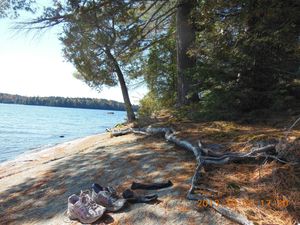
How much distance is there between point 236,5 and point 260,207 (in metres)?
5.14

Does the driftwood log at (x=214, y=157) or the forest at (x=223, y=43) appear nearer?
the driftwood log at (x=214, y=157)

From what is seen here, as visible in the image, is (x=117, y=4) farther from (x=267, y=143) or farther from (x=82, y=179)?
(x=267, y=143)

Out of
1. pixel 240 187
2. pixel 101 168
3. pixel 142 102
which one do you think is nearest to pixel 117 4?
pixel 101 168

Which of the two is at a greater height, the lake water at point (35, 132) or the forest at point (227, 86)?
the forest at point (227, 86)

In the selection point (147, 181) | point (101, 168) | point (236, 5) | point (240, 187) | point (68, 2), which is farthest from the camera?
point (68, 2)

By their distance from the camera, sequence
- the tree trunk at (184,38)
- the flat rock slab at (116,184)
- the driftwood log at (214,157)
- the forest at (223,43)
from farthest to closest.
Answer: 1. the tree trunk at (184,38)
2. the forest at (223,43)
3. the flat rock slab at (116,184)
4. the driftwood log at (214,157)

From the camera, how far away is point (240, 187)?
318 centimetres

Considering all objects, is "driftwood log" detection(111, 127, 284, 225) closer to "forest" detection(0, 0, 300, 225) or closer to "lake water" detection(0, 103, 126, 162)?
"forest" detection(0, 0, 300, 225)

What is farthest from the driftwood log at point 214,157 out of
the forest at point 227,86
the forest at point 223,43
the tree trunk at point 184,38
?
the tree trunk at point 184,38

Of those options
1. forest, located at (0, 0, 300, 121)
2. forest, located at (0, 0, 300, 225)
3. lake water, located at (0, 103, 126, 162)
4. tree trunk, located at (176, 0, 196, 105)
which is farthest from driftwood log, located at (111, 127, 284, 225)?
lake water, located at (0, 103, 126, 162)

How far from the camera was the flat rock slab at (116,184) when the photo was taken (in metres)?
2.96

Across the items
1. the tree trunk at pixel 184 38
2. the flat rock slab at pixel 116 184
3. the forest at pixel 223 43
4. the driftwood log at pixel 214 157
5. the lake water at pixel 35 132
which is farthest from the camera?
the lake water at pixel 35 132

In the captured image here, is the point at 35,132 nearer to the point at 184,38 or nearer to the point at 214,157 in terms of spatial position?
the point at 184,38

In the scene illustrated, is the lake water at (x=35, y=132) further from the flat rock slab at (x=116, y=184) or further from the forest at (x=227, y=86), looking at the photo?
the flat rock slab at (x=116, y=184)
